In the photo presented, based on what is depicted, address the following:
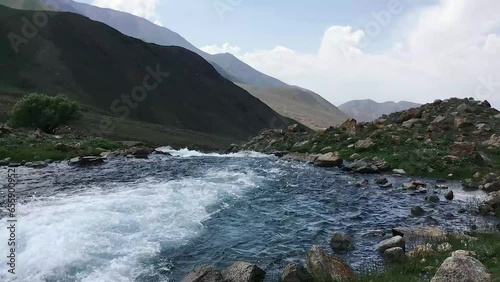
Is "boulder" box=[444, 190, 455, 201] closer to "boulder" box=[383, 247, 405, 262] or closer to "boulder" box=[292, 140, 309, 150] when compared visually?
"boulder" box=[383, 247, 405, 262]

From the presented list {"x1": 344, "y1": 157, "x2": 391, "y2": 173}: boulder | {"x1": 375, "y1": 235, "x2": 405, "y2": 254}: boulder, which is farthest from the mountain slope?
{"x1": 375, "y1": 235, "x2": 405, "y2": 254}: boulder

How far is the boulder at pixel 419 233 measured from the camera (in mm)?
15207

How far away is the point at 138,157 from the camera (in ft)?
131

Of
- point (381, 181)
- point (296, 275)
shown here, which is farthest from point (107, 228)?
point (381, 181)

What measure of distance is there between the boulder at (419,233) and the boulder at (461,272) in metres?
5.74

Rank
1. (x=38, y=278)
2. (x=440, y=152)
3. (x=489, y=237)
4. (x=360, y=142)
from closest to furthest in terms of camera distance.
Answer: (x=38, y=278), (x=489, y=237), (x=440, y=152), (x=360, y=142)

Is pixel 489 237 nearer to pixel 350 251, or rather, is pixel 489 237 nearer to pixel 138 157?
pixel 350 251

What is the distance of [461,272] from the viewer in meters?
9.19

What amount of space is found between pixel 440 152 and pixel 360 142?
27.5 feet

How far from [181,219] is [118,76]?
152 m

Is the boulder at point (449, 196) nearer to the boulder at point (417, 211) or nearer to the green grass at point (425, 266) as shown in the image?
the boulder at point (417, 211)

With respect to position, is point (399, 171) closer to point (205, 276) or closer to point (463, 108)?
point (463, 108)

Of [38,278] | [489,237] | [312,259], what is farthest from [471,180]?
[38,278]

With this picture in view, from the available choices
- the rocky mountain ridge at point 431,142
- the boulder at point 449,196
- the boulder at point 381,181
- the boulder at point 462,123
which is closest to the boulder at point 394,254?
the boulder at point 449,196
